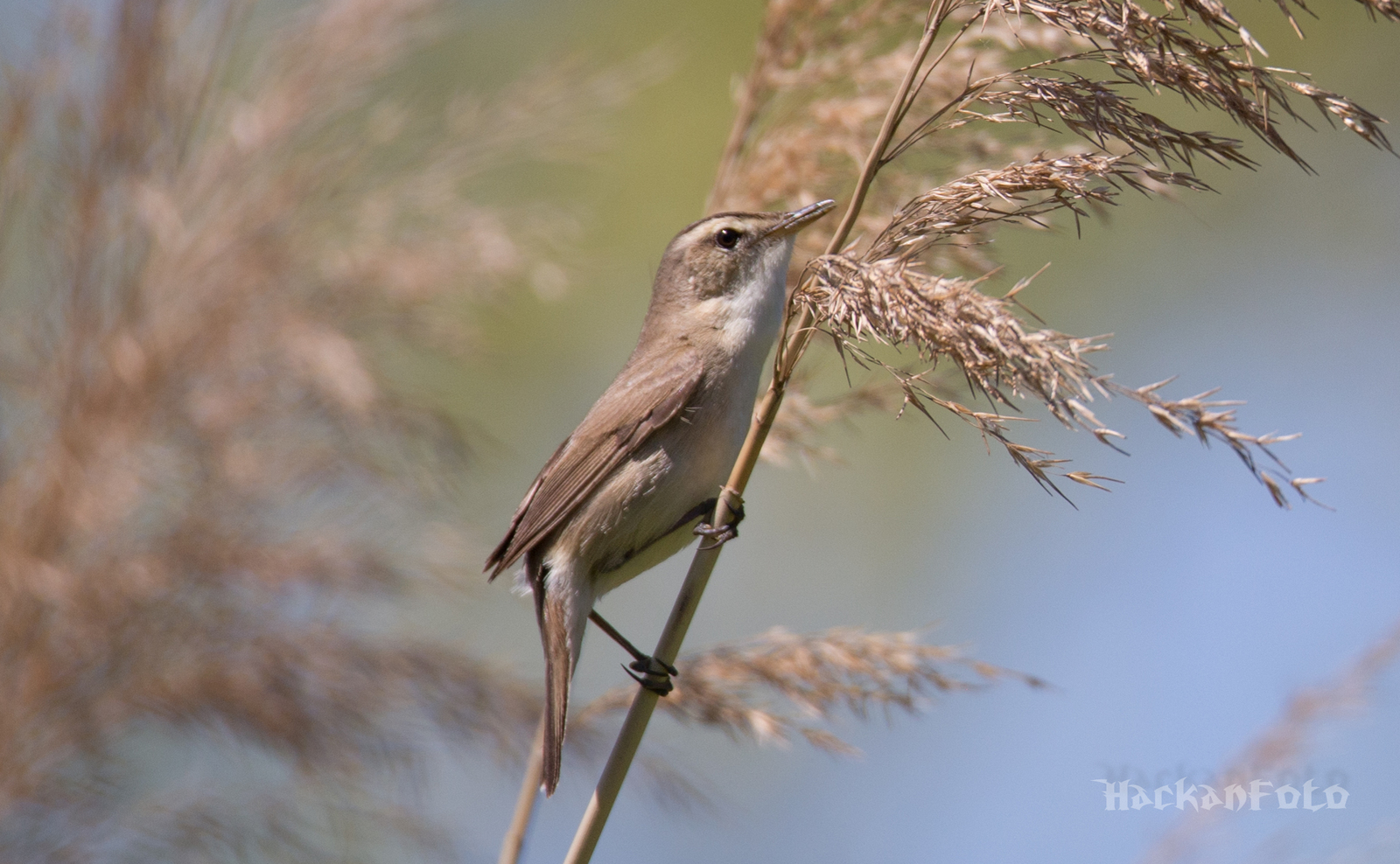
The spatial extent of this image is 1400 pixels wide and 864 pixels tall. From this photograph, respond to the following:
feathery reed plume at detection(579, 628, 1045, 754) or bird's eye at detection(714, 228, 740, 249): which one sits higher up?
bird's eye at detection(714, 228, 740, 249)

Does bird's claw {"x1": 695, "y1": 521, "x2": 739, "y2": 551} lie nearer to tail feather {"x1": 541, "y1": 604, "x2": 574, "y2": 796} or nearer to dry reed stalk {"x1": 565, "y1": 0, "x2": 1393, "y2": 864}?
dry reed stalk {"x1": 565, "y1": 0, "x2": 1393, "y2": 864}

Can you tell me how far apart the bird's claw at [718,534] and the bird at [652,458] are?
0.20 meters

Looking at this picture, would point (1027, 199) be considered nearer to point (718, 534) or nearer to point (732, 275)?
point (718, 534)

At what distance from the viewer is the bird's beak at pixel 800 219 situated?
2.38m

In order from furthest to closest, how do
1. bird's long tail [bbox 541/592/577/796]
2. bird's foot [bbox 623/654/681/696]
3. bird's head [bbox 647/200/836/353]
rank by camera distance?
bird's head [bbox 647/200/836/353] → bird's long tail [bbox 541/592/577/796] → bird's foot [bbox 623/654/681/696]

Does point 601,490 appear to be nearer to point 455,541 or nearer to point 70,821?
point 455,541

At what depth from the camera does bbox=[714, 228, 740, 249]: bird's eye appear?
105 inches

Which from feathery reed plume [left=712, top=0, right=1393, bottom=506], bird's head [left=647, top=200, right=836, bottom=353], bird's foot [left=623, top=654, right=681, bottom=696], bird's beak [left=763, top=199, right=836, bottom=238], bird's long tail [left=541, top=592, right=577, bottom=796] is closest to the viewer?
feathery reed plume [left=712, top=0, right=1393, bottom=506]

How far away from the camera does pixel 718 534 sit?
81.7 inches

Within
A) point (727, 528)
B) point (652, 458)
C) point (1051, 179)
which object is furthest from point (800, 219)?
point (1051, 179)

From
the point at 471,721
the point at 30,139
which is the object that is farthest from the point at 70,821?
the point at 30,139

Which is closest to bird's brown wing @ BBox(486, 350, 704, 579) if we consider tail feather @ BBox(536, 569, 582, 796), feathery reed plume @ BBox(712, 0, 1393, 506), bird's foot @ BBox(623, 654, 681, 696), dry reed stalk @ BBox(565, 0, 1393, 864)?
tail feather @ BBox(536, 569, 582, 796)

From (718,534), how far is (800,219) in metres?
0.75

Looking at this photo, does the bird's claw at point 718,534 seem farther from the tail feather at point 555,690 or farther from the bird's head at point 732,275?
the bird's head at point 732,275
